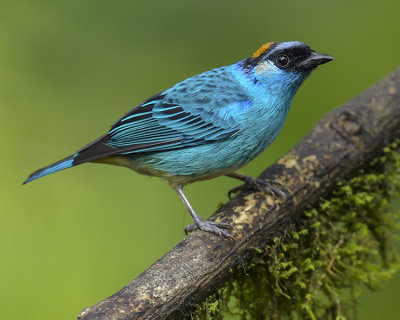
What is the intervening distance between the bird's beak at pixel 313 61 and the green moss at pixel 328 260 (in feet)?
2.78

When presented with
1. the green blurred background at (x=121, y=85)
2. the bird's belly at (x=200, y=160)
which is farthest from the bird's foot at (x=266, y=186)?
the green blurred background at (x=121, y=85)

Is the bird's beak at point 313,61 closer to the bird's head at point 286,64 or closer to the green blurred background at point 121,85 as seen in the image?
the bird's head at point 286,64

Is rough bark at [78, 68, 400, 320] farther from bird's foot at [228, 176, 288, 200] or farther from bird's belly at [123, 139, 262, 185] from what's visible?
bird's belly at [123, 139, 262, 185]

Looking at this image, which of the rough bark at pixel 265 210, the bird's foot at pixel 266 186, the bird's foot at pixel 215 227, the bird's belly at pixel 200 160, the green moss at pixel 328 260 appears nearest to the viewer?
the rough bark at pixel 265 210

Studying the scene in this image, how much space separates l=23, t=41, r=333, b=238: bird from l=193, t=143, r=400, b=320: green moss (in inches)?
16.2

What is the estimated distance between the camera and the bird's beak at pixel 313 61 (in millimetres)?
3510

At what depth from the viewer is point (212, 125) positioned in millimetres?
3551

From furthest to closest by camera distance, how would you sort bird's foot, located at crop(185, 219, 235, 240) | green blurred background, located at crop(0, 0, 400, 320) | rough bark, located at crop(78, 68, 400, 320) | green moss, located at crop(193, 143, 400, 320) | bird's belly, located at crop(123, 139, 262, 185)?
green blurred background, located at crop(0, 0, 400, 320)
bird's belly, located at crop(123, 139, 262, 185)
green moss, located at crop(193, 143, 400, 320)
bird's foot, located at crop(185, 219, 235, 240)
rough bark, located at crop(78, 68, 400, 320)

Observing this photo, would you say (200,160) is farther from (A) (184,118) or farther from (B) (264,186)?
(B) (264,186)

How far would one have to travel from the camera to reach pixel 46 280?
13.7 feet

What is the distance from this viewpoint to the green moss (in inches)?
124

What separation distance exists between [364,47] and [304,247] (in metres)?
2.69

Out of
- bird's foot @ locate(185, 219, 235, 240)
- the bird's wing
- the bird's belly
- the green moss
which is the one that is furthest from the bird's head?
bird's foot @ locate(185, 219, 235, 240)

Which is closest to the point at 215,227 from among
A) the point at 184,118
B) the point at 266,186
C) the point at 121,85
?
the point at 266,186
